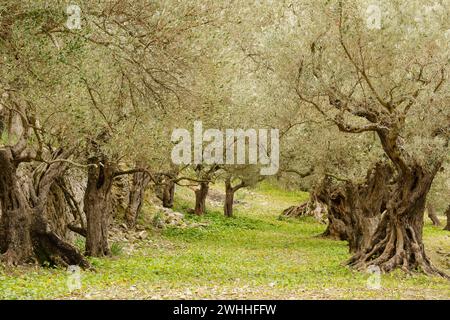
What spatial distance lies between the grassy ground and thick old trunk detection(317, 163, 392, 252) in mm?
1303

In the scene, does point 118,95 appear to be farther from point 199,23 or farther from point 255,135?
point 255,135

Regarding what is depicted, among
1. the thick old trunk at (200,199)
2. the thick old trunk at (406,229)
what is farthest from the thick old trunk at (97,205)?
the thick old trunk at (200,199)

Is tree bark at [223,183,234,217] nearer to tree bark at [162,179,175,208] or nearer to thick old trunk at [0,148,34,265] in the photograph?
tree bark at [162,179,175,208]

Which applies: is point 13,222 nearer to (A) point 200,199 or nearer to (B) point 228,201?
(A) point 200,199

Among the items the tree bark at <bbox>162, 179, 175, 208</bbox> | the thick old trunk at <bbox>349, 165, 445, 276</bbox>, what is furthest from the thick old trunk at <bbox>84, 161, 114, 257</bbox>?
the tree bark at <bbox>162, 179, 175, 208</bbox>

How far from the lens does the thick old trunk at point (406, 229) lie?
2095cm

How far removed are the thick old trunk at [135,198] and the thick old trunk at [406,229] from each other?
16.3m

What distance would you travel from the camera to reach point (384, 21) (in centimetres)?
1762

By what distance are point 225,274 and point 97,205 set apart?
6.13 meters

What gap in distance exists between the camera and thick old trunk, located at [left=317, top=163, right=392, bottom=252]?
2764cm

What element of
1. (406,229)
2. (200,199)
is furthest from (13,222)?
(200,199)

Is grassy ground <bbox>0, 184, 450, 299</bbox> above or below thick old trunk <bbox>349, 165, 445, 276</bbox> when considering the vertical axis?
below

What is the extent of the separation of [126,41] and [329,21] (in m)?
6.34
